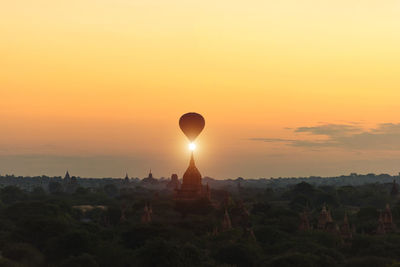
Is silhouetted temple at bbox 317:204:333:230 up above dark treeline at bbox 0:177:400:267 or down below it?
above

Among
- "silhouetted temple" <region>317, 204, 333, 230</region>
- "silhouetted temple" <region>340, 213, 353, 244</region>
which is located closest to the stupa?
"silhouetted temple" <region>317, 204, 333, 230</region>

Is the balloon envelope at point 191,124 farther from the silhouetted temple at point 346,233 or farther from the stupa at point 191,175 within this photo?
the silhouetted temple at point 346,233

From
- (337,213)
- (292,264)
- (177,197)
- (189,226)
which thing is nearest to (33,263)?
(292,264)

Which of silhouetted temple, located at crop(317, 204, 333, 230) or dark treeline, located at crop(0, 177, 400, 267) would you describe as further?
silhouetted temple, located at crop(317, 204, 333, 230)

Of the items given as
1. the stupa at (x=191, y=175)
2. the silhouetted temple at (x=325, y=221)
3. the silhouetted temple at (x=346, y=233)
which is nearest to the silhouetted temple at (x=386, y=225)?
the silhouetted temple at (x=325, y=221)

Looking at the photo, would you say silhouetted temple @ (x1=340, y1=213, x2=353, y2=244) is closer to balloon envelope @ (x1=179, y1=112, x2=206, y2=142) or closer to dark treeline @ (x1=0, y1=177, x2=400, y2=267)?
dark treeline @ (x1=0, y1=177, x2=400, y2=267)
